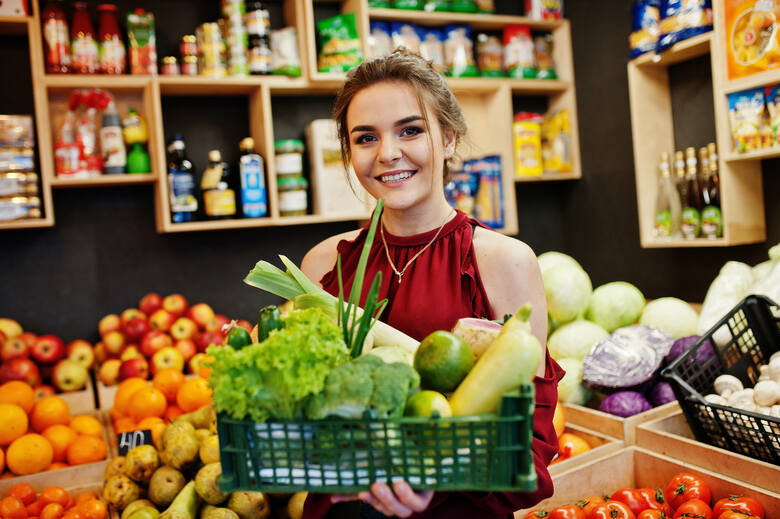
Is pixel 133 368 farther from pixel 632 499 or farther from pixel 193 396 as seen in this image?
pixel 632 499

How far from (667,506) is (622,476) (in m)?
0.19

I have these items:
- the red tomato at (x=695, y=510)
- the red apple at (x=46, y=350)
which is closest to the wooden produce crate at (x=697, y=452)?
the red tomato at (x=695, y=510)

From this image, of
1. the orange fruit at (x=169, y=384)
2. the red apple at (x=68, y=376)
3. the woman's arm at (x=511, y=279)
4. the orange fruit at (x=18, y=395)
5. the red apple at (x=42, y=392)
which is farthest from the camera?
the red apple at (x=68, y=376)

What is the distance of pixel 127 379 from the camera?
7.42 ft

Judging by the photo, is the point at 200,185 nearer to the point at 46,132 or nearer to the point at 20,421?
the point at 46,132

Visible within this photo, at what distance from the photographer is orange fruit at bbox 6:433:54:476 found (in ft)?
5.94

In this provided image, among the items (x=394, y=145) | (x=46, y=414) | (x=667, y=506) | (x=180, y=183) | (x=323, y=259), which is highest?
(x=180, y=183)

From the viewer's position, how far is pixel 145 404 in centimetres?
199

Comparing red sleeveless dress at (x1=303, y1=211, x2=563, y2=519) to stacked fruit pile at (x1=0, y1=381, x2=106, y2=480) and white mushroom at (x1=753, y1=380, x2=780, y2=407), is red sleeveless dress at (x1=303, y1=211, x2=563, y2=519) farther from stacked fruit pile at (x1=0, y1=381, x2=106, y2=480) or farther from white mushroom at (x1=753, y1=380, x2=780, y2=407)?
stacked fruit pile at (x1=0, y1=381, x2=106, y2=480)

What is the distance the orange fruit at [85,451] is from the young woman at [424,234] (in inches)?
41.7

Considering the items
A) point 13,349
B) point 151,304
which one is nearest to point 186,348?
point 151,304

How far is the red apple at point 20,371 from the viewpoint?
2.24m

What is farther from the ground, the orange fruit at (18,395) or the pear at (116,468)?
the orange fruit at (18,395)

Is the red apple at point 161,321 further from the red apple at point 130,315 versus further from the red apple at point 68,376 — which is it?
the red apple at point 68,376
